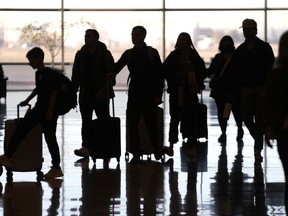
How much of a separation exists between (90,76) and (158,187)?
311 centimetres

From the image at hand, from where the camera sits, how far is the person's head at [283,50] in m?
6.70

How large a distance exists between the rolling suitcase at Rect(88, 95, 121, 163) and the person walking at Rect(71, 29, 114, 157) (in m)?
0.44

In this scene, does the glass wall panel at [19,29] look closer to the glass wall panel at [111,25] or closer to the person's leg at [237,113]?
the glass wall panel at [111,25]

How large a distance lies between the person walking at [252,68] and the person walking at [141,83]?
96 cm

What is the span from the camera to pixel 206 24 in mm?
33656

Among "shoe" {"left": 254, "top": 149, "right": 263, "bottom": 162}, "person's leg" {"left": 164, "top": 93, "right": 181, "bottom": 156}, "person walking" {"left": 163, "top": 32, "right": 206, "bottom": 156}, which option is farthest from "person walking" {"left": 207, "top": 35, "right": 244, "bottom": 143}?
"shoe" {"left": 254, "top": 149, "right": 263, "bottom": 162}

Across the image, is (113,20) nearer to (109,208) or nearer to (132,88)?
(132,88)

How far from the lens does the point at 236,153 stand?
43.2ft

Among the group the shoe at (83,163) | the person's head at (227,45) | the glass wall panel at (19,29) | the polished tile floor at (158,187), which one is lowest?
the polished tile floor at (158,187)

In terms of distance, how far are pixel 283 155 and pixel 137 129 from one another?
16.6 feet

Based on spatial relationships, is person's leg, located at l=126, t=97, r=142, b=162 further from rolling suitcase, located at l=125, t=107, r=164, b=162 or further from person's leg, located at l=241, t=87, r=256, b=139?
person's leg, located at l=241, t=87, r=256, b=139

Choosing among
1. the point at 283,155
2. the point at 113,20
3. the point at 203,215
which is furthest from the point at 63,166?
the point at 113,20

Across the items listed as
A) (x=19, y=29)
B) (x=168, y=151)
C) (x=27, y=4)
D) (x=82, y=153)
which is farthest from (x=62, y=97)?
(x=19, y=29)

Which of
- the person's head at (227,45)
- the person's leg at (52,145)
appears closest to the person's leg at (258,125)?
the person's leg at (52,145)
